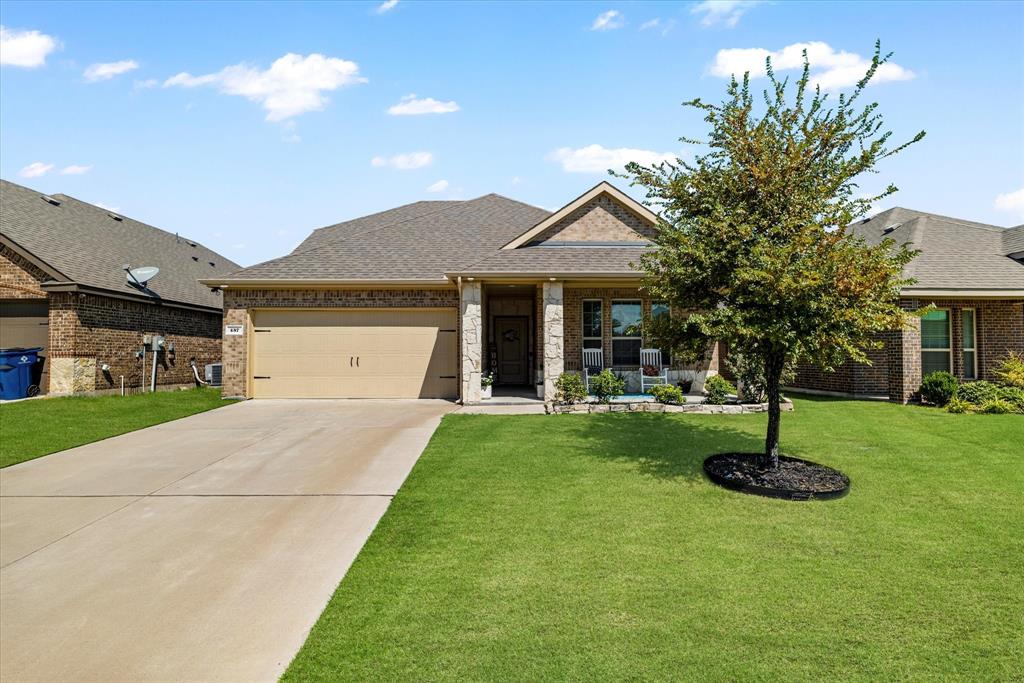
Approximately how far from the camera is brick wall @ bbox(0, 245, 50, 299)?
14297mm

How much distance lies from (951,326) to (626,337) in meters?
8.42

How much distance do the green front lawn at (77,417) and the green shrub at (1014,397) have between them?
60.0 ft

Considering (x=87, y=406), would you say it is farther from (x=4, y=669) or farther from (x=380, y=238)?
(x=4, y=669)

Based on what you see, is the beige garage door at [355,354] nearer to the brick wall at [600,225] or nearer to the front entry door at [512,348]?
the front entry door at [512,348]

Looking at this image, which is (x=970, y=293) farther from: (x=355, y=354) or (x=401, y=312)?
(x=355, y=354)

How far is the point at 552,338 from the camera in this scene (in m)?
12.4

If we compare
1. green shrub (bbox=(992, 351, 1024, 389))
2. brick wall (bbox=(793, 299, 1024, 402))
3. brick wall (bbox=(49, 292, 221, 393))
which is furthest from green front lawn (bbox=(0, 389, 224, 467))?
green shrub (bbox=(992, 351, 1024, 389))

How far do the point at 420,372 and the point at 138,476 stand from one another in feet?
26.3

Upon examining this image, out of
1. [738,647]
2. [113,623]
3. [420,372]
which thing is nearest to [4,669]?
[113,623]

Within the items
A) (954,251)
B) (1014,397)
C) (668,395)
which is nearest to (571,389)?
(668,395)

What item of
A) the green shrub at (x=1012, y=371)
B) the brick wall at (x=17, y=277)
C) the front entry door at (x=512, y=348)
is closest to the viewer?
the green shrub at (x=1012, y=371)

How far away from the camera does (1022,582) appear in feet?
12.9

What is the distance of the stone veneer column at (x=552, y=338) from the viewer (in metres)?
12.3

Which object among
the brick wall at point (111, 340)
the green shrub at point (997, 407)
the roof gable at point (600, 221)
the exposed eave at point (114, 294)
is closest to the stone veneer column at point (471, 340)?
the roof gable at point (600, 221)
